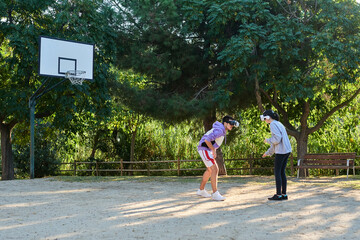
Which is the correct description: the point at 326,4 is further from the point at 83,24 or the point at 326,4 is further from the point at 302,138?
the point at 83,24

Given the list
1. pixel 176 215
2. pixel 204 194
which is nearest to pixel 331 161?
pixel 204 194

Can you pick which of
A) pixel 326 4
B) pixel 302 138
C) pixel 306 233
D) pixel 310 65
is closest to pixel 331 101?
pixel 302 138

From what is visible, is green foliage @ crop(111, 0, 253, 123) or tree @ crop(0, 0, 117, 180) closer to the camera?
green foliage @ crop(111, 0, 253, 123)

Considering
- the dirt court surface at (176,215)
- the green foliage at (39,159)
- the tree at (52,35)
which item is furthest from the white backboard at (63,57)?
the green foliage at (39,159)

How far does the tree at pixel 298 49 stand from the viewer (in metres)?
14.7

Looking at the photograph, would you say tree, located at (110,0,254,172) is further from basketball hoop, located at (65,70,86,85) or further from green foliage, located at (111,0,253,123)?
basketball hoop, located at (65,70,86,85)

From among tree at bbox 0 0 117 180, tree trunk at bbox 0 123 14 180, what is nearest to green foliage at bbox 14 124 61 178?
tree trunk at bbox 0 123 14 180

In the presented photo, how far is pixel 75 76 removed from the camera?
54.4ft

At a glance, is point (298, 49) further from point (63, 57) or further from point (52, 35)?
point (52, 35)

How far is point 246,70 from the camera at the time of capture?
1587 centimetres

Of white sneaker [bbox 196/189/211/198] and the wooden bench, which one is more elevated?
the wooden bench

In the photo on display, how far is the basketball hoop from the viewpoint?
16.5 metres

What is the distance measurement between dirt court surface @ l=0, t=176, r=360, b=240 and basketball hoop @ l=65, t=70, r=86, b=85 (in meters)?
6.17

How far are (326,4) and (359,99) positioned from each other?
6.75 meters
